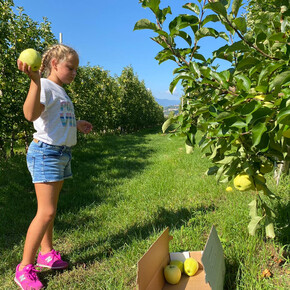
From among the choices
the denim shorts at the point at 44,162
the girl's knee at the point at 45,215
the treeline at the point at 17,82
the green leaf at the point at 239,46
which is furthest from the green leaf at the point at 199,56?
the treeline at the point at 17,82

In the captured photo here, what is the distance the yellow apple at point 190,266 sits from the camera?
59.4 inches

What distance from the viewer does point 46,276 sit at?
167 centimetres

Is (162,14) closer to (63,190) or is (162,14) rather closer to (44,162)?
(44,162)

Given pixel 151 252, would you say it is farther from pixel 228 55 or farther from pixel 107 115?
pixel 107 115

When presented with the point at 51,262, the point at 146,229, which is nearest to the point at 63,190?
the point at 146,229

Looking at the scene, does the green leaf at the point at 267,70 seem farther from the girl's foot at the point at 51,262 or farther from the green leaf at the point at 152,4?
the girl's foot at the point at 51,262

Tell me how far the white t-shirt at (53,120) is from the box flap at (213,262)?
103 centimetres

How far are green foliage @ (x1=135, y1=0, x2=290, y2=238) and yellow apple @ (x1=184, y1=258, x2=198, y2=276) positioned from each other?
0.41 m

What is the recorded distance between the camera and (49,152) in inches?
61.9

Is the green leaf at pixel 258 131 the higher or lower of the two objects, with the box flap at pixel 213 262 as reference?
higher

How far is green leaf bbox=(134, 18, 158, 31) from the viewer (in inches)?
39.4

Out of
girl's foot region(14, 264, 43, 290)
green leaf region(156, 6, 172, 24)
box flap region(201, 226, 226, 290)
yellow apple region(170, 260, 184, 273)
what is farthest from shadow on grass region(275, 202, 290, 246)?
girl's foot region(14, 264, 43, 290)

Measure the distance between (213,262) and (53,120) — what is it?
1178mm

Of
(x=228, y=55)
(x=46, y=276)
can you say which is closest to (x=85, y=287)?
(x=46, y=276)
